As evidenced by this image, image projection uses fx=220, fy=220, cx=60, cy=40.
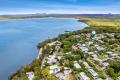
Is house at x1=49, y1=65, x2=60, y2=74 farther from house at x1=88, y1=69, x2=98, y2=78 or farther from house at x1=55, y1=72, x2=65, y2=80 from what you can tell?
house at x1=88, y1=69, x2=98, y2=78

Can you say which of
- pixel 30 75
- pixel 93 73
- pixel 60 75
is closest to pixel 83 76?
pixel 93 73

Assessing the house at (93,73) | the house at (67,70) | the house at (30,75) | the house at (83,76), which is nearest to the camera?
the house at (83,76)

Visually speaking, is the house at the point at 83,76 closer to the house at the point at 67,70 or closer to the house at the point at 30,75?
the house at the point at 67,70

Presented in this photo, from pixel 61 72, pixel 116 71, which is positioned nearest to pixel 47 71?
pixel 61 72

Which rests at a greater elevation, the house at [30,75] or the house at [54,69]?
the house at [54,69]

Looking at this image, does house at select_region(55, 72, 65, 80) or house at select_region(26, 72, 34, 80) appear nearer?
house at select_region(55, 72, 65, 80)

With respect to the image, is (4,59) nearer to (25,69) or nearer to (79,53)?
(25,69)

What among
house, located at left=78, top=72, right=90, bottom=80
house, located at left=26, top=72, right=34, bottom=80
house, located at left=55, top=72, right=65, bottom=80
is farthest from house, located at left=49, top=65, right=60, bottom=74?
house, located at left=78, top=72, right=90, bottom=80

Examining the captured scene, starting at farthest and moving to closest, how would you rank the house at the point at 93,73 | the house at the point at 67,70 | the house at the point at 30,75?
the house at the point at 67,70, the house at the point at 30,75, the house at the point at 93,73

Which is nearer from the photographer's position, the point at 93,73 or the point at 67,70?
the point at 93,73

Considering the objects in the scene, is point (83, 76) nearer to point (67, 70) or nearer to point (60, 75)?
point (60, 75)

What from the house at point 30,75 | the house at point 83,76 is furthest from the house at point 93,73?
the house at point 30,75
